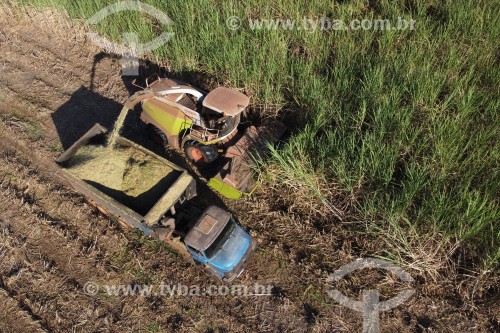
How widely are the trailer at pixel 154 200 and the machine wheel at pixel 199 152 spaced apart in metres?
0.62

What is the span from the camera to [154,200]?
16.7 ft

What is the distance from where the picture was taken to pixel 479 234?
464 centimetres

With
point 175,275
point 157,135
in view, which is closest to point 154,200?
point 175,275

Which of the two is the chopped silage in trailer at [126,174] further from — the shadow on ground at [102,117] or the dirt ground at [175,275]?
the shadow on ground at [102,117]

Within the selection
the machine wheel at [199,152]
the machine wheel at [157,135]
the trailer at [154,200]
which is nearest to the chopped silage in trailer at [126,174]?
the trailer at [154,200]

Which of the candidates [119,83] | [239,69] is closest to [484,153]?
[239,69]

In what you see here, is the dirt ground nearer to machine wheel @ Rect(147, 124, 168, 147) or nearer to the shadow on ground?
the shadow on ground

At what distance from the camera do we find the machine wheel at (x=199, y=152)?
5637 mm

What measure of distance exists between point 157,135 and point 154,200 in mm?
1542

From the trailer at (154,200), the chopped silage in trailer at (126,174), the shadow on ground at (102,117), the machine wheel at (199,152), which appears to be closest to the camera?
the trailer at (154,200)

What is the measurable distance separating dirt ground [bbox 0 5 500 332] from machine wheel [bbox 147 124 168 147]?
38.9 inches

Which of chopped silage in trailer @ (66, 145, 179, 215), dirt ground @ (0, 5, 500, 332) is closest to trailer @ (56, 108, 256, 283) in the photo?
chopped silage in trailer @ (66, 145, 179, 215)

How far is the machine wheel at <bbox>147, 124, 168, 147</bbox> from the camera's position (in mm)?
6133

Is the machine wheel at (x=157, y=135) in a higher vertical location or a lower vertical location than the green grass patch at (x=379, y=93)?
lower
